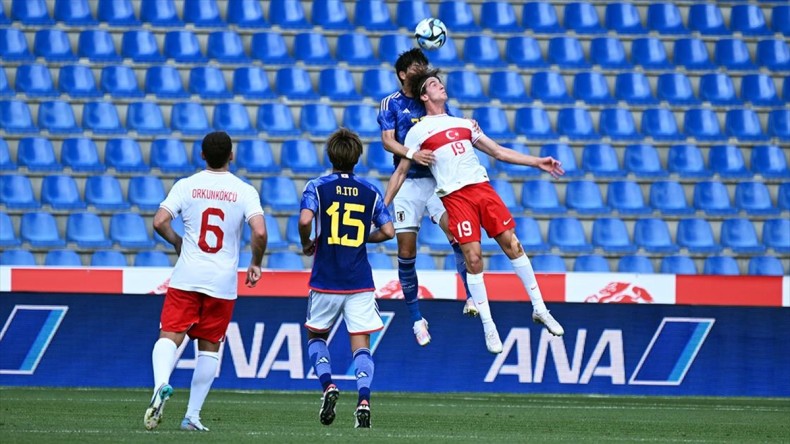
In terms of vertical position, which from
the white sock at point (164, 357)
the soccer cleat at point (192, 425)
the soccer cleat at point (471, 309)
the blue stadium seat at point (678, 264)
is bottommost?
the blue stadium seat at point (678, 264)

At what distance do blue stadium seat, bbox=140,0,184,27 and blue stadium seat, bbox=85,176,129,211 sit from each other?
272 cm

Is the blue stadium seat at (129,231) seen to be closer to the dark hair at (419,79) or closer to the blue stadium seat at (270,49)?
the blue stadium seat at (270,49)

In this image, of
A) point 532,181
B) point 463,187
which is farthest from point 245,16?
point 463,187

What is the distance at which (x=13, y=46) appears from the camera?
58.7 ft

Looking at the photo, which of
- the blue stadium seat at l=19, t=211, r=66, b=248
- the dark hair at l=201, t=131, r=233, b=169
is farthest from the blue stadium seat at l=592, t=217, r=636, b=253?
the dark hair at l=201, t=131, r=233, b=169

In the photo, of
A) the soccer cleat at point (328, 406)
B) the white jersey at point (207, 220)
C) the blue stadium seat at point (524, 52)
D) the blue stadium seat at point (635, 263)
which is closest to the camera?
the white jersey at point (207, 220)

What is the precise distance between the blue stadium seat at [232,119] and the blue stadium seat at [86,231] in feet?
6.72

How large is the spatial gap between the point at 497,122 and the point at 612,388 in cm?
481

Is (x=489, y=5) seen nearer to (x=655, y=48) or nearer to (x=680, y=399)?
(x=655, y=48)

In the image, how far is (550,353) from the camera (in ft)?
45.3

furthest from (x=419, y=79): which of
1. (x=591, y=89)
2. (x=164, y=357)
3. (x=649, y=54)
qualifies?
(x=649, y=54)

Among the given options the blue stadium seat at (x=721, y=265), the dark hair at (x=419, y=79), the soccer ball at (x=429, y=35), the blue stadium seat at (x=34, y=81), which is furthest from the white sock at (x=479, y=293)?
the blue stadium seat at (x=34, y=81)

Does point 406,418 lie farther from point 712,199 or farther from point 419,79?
point 712,199

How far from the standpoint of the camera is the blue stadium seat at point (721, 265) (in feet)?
54.9
